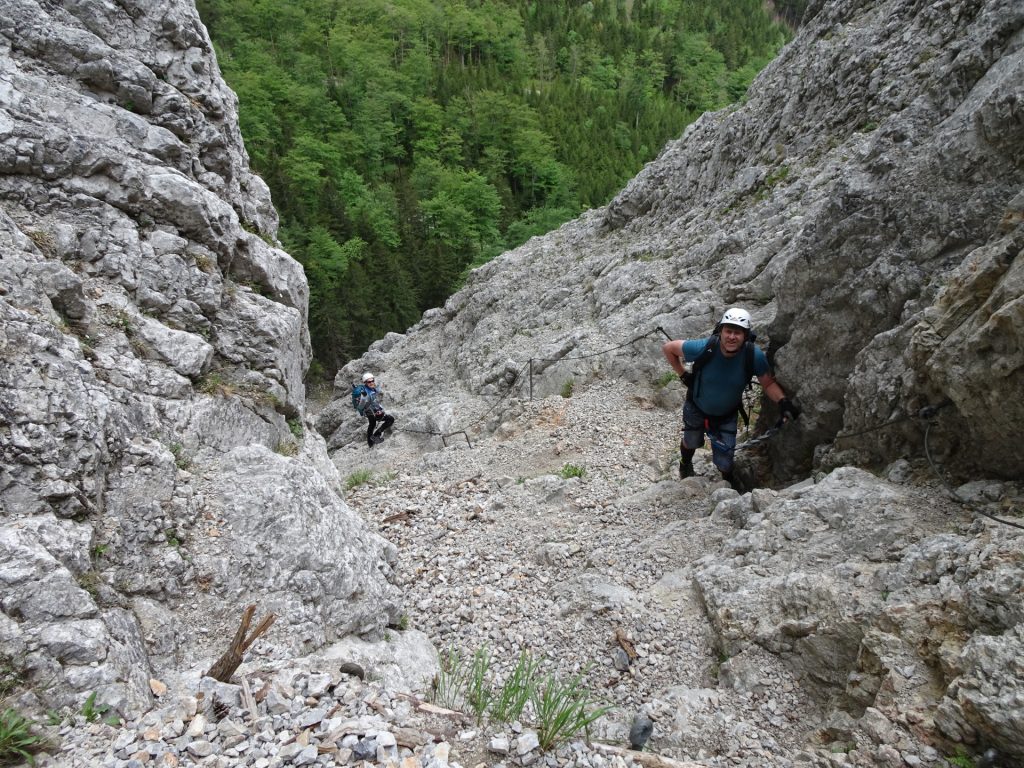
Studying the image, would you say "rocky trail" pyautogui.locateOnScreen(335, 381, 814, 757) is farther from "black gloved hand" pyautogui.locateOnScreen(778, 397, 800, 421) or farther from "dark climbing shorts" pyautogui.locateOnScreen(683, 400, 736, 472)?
"black gloved hand" pyautogui.locateOnScreen(778, 397, 800, 421)

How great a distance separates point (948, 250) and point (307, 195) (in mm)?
49304

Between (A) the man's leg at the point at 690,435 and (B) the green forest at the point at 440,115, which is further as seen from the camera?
(B) the green forest at the point at 440,115

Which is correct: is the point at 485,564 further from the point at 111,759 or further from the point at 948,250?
the point at 948,250

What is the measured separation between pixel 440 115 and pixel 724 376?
212ft

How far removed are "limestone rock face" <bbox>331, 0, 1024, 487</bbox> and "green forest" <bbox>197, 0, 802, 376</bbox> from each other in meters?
20.9

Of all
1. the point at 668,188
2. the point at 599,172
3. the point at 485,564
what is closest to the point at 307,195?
the point at 599,172

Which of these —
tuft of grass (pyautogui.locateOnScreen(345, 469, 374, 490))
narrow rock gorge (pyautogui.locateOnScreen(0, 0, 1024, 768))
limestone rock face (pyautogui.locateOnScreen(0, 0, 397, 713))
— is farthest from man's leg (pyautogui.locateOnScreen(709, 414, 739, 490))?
tuft of grass (pyautogui.locateOnScreen(345, 469, 374, 490))

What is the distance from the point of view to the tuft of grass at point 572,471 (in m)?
9.08

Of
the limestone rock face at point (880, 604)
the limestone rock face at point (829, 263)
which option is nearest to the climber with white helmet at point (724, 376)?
the limestone rock face at point (829, 263)

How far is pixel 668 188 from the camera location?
754 inches

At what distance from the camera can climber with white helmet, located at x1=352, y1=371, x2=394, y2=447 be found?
15078 mm

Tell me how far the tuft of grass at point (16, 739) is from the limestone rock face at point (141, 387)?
0.28 m

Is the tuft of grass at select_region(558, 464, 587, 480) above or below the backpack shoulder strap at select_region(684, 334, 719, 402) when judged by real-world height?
below

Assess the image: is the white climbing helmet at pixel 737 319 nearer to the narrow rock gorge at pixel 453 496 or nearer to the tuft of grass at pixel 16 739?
the narrow rock gorge at pixel 453 496
